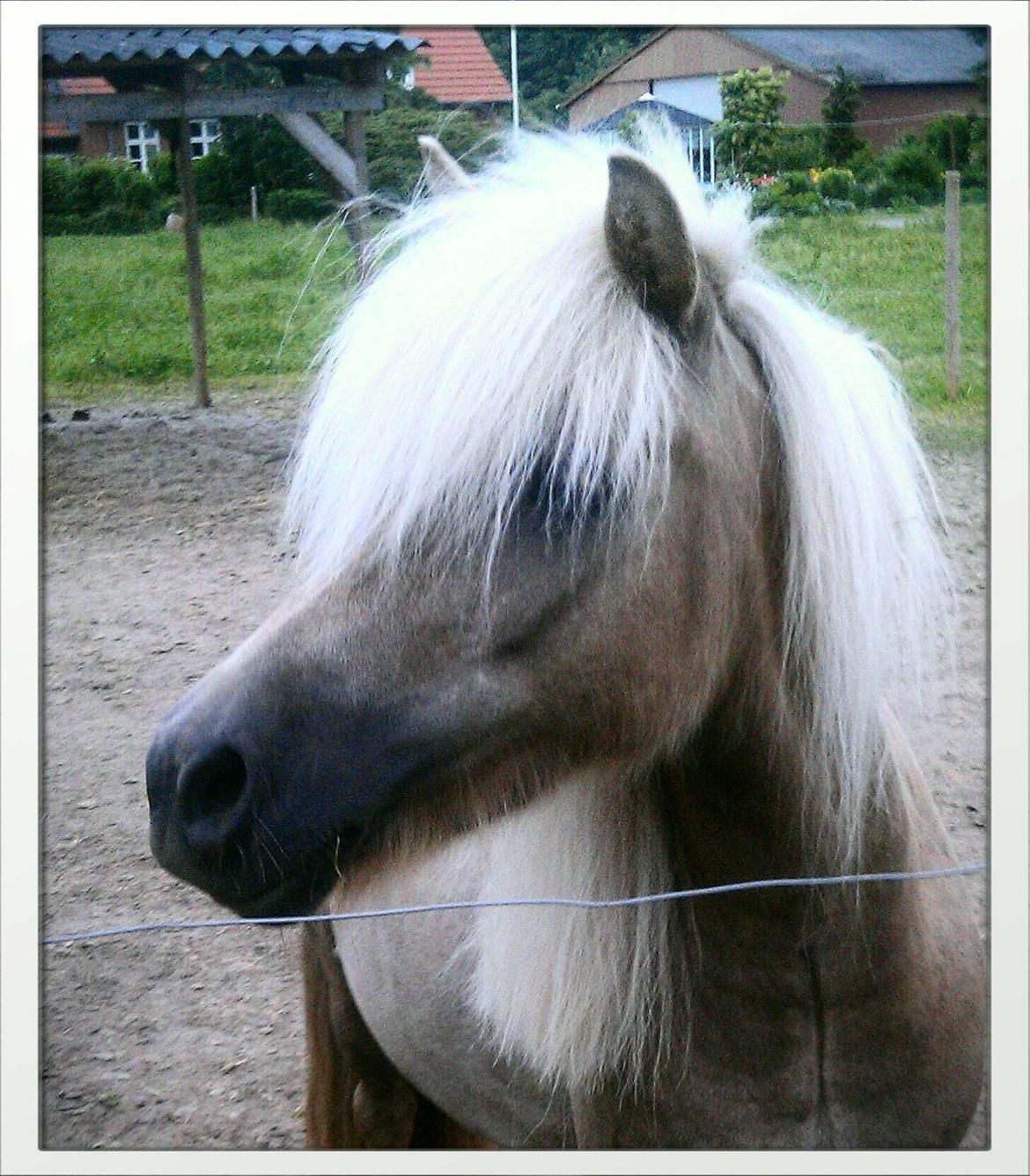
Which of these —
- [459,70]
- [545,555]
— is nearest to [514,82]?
[459,70]

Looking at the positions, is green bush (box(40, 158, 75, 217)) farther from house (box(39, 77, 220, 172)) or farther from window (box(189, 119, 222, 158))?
window (box(189, 119, 222, 158))

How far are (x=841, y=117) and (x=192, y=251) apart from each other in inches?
36.9

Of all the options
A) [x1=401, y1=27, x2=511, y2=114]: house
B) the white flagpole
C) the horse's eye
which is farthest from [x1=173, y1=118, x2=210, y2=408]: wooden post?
the horse's eye

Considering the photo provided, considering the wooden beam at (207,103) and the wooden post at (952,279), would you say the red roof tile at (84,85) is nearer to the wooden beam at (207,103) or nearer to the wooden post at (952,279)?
the wooden beam at (207,103)

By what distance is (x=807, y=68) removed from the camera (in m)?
1.55

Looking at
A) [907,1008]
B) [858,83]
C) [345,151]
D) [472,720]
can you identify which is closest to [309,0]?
[345,151]

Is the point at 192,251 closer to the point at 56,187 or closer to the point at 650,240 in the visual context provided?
the point at 56,187

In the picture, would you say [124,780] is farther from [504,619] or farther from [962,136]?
[962,136]

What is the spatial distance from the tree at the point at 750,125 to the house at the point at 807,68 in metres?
0.01

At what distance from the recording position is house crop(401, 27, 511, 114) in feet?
4.91

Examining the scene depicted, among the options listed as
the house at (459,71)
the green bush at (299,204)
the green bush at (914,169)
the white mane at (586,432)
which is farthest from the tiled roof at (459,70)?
the green bush at (914,169)

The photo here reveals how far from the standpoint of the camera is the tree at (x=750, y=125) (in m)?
1.57

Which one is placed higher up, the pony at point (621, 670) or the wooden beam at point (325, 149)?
the wooden beam at point (325, 149)

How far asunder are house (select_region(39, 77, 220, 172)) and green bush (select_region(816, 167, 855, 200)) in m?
0.86
